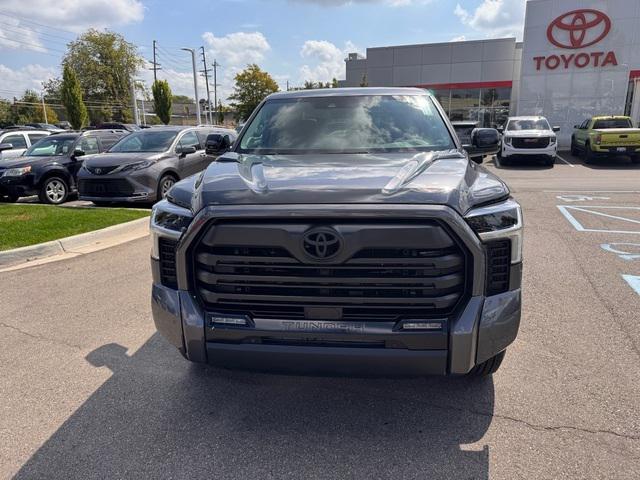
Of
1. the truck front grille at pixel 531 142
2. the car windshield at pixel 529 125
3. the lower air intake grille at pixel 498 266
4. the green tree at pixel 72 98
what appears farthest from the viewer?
the green tree at pixel 72 98

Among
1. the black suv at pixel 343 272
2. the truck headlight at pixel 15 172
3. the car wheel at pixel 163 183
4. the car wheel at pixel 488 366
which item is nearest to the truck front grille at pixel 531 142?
the car wheel at pixel 163 183

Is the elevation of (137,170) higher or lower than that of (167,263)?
lower

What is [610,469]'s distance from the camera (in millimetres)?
2441

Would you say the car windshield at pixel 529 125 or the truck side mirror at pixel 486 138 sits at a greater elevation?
the truck side mirror at pixel 486 138

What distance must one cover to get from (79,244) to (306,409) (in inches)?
213

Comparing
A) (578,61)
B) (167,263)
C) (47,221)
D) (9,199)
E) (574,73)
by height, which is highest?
(578,61)

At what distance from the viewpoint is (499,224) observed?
2.49 metres

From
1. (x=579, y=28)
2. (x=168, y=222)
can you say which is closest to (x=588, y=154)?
(x=579, y=28)

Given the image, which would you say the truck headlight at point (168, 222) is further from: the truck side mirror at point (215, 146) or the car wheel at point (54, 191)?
the car wheel at point (54, 191)

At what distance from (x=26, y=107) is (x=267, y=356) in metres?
86.4

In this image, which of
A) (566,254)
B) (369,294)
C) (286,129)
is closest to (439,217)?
(369,294)

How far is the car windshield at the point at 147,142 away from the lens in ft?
35.4

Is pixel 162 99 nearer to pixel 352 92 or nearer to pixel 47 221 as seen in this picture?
pixel 47 221

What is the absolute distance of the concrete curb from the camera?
6.34 metres
